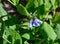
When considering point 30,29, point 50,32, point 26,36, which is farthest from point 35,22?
point 50,32

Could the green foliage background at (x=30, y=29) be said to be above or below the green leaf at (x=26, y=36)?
above

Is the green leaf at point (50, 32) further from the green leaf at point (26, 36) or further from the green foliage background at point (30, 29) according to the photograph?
the green leaf at point (26, 36)

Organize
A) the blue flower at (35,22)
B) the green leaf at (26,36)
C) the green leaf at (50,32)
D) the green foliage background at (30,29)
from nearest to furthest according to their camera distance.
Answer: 1. the green foliage background at (30,29)
2. the green leaf at (50,32)
3. the green leaf at (26,36)
4. the blue flower at (35,22)

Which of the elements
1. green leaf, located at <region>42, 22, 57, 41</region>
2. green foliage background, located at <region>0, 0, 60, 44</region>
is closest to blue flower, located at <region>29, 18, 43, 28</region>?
green foliage background, located at <region>0, 0, 60, 44</region>

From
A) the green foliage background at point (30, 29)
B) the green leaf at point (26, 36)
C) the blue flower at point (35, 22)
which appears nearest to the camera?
the green foliage background at point (30, 29)

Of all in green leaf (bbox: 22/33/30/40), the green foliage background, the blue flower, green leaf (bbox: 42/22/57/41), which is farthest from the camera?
the blue flower

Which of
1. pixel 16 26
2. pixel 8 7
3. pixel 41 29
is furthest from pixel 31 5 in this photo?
pixel 8 7

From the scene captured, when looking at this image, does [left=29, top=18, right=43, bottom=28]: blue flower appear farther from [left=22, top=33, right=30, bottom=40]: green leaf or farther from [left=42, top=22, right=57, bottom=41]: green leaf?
[left=42, top=22, right=57, bottom=41]: green leaf

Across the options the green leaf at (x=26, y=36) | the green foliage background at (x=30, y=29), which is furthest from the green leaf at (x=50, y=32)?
the green leaf at (x=26, y=36)

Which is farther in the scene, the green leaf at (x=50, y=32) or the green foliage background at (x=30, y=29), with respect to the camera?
the green leaf at (x=50, y=32)

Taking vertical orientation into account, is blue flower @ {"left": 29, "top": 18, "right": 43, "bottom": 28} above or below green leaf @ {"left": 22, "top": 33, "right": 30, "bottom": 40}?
above

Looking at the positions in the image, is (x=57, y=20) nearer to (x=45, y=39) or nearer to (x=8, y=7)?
(x=45, y=39)
